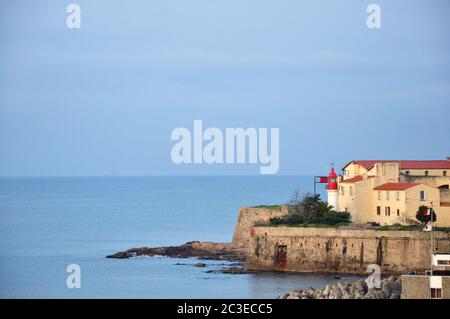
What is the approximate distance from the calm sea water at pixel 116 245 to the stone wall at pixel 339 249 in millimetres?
1245

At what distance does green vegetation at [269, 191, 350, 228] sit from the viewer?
239 feet

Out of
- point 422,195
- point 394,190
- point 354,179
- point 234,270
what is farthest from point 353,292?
point 354,179

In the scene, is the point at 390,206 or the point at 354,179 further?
the point at 354,179

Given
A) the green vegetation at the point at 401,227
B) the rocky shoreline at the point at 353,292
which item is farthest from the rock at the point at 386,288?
the green vegetation at the point at 401,227

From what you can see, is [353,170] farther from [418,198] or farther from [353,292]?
[353,292]

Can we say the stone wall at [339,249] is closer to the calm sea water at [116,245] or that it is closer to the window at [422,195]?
the calm sea water at [116,245]

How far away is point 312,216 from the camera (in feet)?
242

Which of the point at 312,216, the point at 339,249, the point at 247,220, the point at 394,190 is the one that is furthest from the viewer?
the point at 247,220

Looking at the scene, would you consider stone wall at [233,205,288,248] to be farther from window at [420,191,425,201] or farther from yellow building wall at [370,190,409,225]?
window at [420,191,425,201]

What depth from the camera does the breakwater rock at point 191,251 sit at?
270ft

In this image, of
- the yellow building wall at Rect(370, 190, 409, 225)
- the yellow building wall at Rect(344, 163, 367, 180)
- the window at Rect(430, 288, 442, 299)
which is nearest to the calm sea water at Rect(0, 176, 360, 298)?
the yellow building wall at Rect(370, 190, 409, 225)

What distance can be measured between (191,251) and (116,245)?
480 inches

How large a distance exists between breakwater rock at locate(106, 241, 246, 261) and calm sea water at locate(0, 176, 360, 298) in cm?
132
